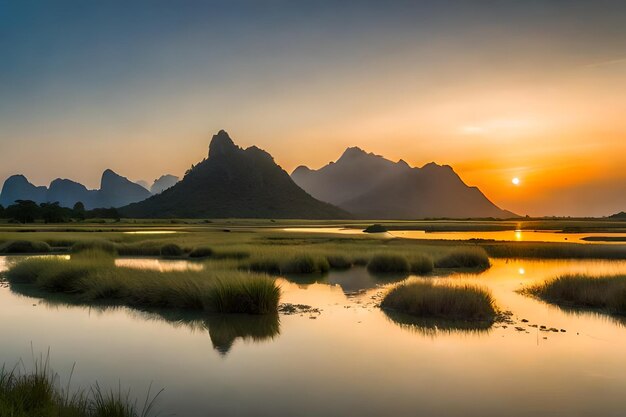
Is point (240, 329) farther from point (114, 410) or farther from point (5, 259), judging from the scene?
point (5, 259)

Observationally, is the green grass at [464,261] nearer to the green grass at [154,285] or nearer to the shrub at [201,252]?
the green grass at [154,285]

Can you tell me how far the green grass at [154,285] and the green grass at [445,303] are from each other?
180 inches

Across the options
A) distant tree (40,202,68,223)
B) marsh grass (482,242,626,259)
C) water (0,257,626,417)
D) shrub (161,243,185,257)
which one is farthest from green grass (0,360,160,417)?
distant tree (40,202,68,223)

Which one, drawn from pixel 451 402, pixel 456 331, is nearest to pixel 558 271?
pixel 456 331

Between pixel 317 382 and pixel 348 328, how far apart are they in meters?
5.18

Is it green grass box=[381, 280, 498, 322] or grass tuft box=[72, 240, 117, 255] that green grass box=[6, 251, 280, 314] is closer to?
green grass box=[381, 280, 498, 322]

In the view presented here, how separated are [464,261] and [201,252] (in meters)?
20.4

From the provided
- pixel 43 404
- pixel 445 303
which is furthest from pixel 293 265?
pixel 43 404

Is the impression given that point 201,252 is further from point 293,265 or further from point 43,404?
point 43,404

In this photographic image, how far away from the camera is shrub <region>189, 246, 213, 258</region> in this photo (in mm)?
40906

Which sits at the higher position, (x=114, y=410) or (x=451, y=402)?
(x=114, y=410)

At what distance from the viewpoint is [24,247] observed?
151ft

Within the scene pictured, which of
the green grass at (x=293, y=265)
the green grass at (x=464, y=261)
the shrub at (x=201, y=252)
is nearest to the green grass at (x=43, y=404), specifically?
the green grass at (x=293, y=265)

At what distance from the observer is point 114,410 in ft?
24.8
